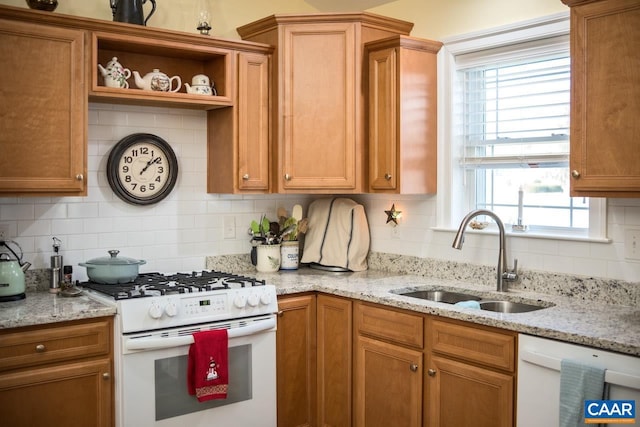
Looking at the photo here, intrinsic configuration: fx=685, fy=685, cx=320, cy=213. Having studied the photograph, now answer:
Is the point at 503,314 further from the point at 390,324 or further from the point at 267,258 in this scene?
the point at 267,258

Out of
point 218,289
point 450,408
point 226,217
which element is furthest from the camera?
point 226,217

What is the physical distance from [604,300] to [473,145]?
1.11 meters

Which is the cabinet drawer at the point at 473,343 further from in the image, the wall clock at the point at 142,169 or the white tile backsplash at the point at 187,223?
the wall clock at the point at 142,169

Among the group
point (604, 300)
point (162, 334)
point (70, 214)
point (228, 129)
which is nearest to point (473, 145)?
point (604, 300)

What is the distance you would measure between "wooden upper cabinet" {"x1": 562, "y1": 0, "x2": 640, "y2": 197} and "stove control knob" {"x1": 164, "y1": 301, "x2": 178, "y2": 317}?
1.79m

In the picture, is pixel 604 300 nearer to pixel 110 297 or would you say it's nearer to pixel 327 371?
pixel 327 371

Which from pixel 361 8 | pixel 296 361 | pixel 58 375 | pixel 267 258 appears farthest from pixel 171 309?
pixel 361 8

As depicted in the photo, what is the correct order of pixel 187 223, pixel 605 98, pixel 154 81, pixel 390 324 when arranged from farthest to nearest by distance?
pixel 187 223, pixel 154 81, pixel 390 324, pixel 605 98

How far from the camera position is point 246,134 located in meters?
3.75

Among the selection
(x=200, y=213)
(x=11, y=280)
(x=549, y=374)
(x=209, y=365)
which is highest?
(x=200, y=213)

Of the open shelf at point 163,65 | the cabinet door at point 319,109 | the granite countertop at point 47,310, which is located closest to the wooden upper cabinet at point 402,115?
the cabinet door at point 319,109

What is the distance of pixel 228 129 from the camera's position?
12.3 ft

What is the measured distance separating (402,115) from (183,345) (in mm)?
1638
